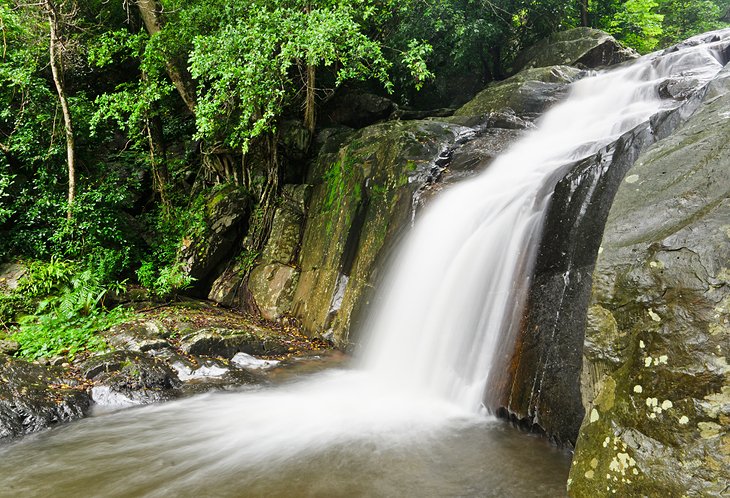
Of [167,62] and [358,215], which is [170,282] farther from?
[167,62]

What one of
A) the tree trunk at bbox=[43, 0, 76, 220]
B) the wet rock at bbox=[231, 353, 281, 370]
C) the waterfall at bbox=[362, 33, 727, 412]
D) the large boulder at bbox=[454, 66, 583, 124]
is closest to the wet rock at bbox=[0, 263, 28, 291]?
the tree trunk at bbox=[43, 0, 76, 220]

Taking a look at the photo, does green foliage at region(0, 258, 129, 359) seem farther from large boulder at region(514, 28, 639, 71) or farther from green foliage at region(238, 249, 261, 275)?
large boulder at region(514, 28, 639, 71)

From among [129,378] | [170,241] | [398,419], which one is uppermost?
[170,241]

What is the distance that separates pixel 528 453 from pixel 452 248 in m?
2.62

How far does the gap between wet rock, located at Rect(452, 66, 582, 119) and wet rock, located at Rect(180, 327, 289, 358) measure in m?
5.27

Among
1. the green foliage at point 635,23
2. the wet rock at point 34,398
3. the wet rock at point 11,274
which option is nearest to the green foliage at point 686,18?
the green foliage at point 635,23

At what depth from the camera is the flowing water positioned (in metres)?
3.01

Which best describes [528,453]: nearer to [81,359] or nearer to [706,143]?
[706,143]

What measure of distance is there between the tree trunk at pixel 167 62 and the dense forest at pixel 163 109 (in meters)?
0.03

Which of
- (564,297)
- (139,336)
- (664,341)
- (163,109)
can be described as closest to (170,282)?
(139,336)

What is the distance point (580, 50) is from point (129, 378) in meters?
11.4

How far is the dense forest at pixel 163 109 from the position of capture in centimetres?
723

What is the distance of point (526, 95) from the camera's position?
29.6 feet

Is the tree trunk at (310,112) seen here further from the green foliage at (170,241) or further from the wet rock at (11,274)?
the wet rock at (11,274)
